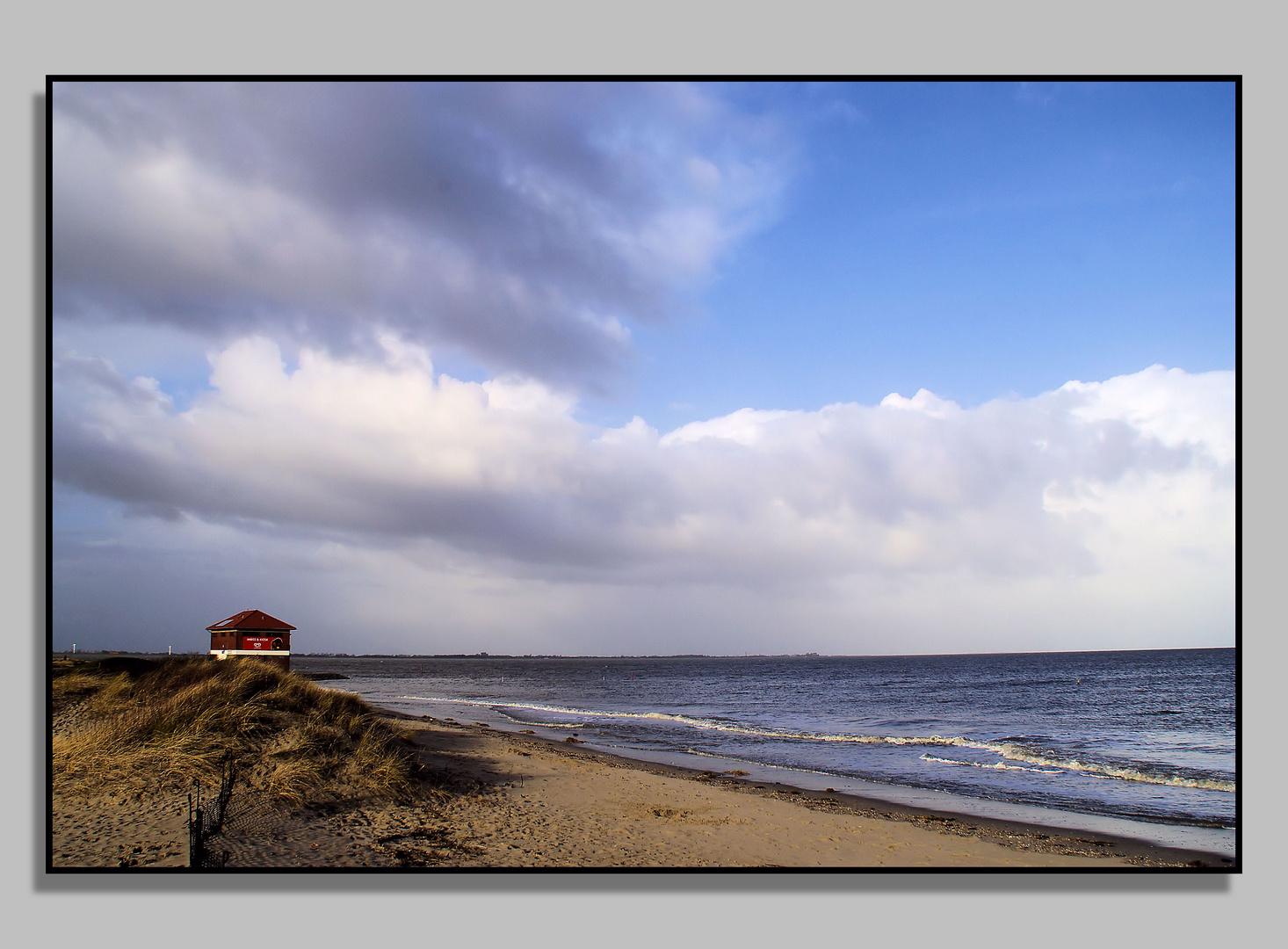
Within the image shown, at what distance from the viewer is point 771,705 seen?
136 feet

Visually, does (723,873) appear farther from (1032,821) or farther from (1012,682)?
(1012,682)

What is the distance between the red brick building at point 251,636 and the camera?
23.2m

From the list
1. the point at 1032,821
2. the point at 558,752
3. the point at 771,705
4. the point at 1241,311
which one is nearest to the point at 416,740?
the point at 558,752

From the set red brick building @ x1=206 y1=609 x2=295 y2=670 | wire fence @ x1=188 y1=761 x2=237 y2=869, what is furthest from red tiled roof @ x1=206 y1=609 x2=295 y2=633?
wire fence @ x1=188 y1=761 x2=237 y2=869

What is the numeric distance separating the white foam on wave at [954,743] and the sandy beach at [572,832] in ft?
15.6

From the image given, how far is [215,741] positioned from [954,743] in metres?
22.6

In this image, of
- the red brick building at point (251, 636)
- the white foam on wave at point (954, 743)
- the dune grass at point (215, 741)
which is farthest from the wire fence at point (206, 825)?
the red brick building at point (251, 636)

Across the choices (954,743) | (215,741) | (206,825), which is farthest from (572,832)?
(954,743)

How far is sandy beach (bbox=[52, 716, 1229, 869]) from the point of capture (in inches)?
283

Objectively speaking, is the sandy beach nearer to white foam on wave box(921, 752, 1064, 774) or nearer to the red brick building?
white foam on wave box(921, 752, 1064, 774)

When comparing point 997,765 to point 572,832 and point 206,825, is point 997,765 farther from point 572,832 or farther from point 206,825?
point 206,825

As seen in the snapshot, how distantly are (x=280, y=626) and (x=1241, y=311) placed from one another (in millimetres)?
26938

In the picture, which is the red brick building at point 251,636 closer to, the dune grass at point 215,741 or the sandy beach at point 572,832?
the dune grass at point 215,741

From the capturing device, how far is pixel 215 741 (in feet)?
31.3
